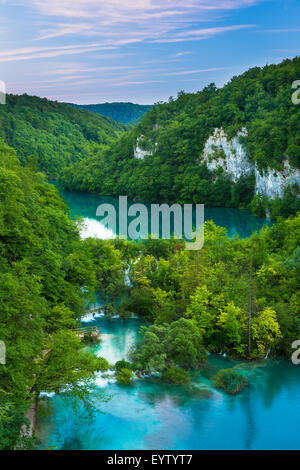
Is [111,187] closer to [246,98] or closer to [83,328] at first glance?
[246,98]

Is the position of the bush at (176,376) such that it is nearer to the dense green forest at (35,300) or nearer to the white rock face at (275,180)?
the dense green forest at (35,300)

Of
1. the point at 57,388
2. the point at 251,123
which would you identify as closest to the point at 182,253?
the point at 57,388

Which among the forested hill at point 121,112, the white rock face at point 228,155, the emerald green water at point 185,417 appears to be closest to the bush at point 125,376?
the emerald green water at point 185,417

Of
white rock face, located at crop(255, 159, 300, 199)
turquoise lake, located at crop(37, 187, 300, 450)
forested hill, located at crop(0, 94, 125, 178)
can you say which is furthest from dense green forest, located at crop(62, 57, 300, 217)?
turquoise lake, located at crop(37, 187, 300, 450)

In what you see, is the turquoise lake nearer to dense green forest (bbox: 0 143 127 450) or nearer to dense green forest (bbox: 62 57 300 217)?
dense green forest (bbox: 0 143 127 450)

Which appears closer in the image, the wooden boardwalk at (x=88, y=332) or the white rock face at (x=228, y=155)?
the wooden boardwalk at (x=88, y=332)

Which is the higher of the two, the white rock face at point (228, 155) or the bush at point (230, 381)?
the white rock face at point (228, 155)
